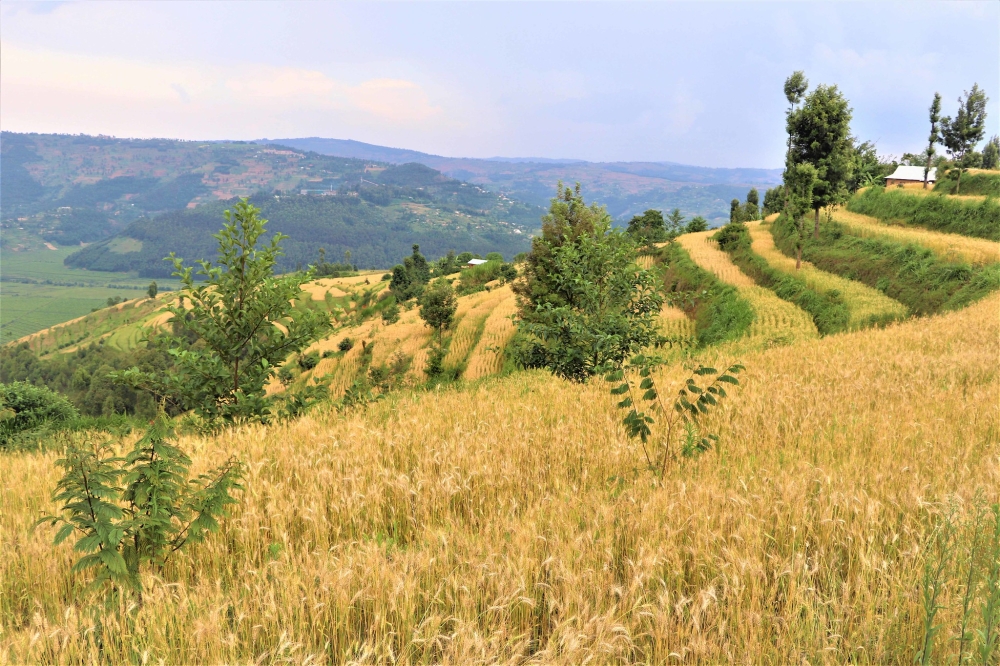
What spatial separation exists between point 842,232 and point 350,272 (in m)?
160

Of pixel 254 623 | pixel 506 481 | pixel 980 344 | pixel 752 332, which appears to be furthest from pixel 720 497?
pixel 752 332

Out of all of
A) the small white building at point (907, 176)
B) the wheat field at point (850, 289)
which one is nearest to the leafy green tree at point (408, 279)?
the wheat field at point (850, 289)

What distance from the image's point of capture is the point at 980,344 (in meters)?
9.55

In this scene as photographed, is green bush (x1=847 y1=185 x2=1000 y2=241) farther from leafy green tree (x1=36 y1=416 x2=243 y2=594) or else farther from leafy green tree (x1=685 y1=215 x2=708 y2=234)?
leafy green tree (x1=36 y1=416 x2=243 y2=594)

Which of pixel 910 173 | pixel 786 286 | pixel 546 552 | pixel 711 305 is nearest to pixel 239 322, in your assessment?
pixel 546 552

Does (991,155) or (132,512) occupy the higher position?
(991,155)

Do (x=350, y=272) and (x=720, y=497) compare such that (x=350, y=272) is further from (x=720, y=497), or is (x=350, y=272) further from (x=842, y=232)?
(x=720, y=497)

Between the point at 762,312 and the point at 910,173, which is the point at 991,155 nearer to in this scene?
the point at 910,173

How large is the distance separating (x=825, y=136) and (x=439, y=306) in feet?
103

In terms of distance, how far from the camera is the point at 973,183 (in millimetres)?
40562

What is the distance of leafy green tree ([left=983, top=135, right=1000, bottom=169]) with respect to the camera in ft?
242

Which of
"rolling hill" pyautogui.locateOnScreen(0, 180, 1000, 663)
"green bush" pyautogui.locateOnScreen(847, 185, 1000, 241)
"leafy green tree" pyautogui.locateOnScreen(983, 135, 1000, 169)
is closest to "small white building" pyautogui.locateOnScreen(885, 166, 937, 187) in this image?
"leafy green tree" pyautogui.locateOnScreen(983, 135, 1000, 169)

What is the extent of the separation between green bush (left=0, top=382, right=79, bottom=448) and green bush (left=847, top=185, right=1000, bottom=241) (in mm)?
51823

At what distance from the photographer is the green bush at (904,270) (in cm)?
2122
